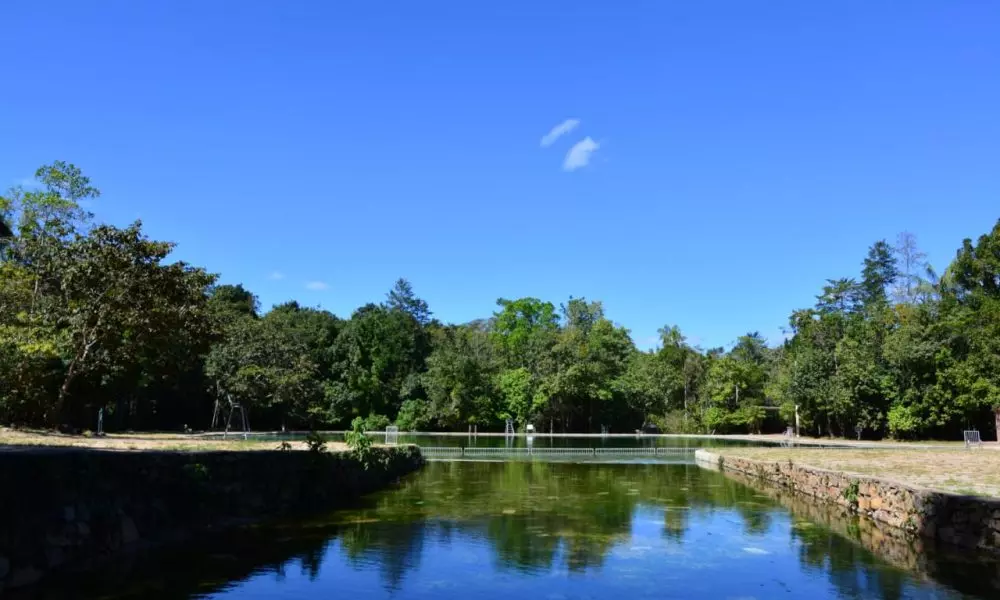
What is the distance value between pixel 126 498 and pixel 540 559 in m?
5.55

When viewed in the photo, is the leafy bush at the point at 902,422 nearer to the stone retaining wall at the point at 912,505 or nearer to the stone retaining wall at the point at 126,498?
the stone retaining wall at the point at 912,505

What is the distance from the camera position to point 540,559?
9.18 m

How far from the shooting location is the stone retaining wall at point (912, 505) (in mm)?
9734

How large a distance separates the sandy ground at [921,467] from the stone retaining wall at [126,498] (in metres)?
12.0

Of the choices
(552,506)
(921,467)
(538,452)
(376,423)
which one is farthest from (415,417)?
(921,467)

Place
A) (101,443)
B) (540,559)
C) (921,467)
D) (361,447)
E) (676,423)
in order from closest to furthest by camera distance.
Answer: (540,559), (101,443), (921,467), (361,447), (676,423)

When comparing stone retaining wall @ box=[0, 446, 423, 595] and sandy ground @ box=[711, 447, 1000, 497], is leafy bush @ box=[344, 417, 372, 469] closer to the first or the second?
stone retaining wall @ box=[0, 446, 423, 595]

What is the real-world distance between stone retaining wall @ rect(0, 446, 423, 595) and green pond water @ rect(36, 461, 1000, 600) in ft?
1.39

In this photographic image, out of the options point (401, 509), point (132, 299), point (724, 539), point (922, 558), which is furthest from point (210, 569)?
point (132, 299)

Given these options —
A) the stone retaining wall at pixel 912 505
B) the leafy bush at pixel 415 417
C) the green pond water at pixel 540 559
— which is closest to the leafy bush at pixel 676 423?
the leafy bush at pixel 415 417

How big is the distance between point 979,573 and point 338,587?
7.94 meters

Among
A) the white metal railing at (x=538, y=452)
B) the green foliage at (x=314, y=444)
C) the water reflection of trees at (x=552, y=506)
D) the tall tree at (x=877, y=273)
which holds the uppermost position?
the tall tree at (x=877, y=273)

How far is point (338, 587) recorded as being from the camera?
7652 millimetres

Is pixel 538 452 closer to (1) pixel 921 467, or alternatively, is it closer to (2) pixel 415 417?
(1) pixel 921 467
